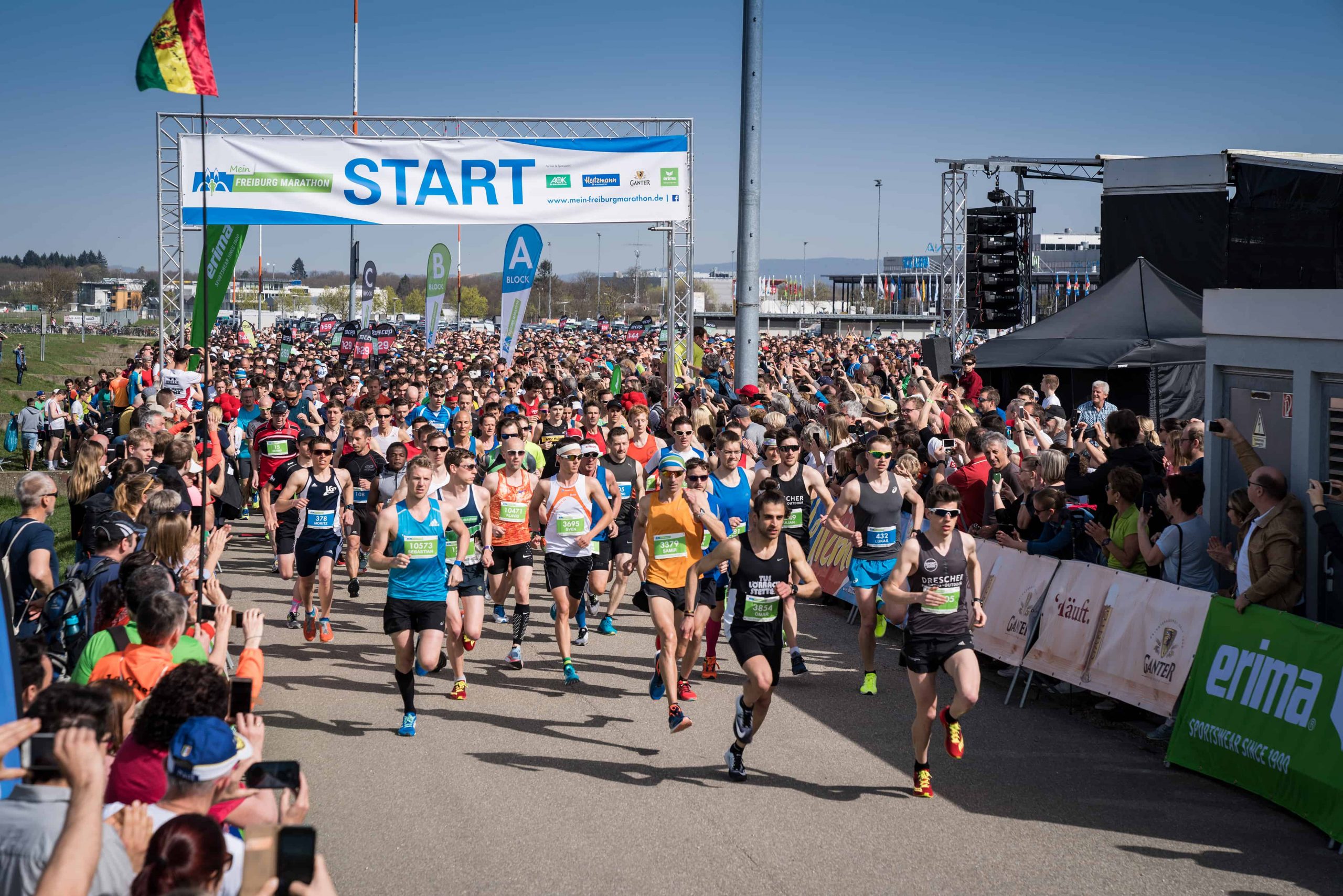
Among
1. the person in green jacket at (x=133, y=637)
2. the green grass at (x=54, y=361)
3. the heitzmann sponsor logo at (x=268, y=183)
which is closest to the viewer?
the person in green jacket at (x=133, y=637)

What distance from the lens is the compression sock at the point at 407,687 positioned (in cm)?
809

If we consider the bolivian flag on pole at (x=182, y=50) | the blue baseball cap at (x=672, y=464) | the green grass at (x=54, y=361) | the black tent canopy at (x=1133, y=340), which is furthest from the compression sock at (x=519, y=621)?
the green grass at (x=54, y=361)

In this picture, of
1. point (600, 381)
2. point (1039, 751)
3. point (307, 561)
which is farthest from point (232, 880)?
point (600, 381)

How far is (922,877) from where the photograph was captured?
19.0ft

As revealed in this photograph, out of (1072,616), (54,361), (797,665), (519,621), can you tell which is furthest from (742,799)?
(54,361)

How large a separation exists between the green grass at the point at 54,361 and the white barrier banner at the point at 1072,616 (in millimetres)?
30893

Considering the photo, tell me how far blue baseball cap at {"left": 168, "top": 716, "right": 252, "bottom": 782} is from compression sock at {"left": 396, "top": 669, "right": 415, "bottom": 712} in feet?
14.5

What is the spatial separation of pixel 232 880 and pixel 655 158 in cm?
1519

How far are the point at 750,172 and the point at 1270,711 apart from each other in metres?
9.41

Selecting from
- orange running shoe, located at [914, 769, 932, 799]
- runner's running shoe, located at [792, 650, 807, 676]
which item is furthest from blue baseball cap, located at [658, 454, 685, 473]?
orange running shoe, located at [914, 769, 932, 799]

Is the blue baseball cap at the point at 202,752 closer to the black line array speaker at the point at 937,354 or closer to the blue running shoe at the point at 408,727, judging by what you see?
the blue running shoe at the point at 408,727

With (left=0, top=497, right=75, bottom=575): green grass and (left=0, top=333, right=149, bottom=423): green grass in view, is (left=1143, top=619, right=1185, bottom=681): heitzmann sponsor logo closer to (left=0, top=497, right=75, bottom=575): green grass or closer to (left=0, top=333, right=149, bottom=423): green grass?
(left=0, top=497, right=75, bottom=575): green grass

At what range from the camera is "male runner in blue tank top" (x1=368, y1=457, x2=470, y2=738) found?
8.12m

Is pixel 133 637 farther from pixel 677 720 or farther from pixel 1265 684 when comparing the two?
pixel 1265 684
